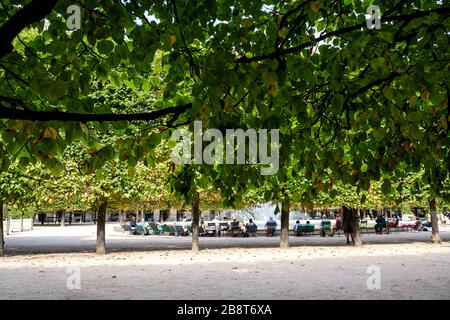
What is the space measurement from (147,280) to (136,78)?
26.1 ft

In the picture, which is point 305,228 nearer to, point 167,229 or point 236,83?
point 167,229

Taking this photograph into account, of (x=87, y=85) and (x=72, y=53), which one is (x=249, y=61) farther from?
(x=72, y=53)

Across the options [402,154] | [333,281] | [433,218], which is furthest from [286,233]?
[402,154]

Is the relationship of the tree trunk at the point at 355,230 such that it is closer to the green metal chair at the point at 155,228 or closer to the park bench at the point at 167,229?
the park bench at the point at 167,229

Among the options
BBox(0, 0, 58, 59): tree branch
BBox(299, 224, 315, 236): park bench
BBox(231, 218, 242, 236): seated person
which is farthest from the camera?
BBox(231, 218, 242, 236): seated person

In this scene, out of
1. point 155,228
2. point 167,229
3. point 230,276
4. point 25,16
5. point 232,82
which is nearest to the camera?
point 25,16

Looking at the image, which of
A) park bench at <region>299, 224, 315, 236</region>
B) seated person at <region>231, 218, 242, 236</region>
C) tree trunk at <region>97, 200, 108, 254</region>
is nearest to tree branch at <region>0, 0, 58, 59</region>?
tree trunk at <region>97, 200, 108, 254</region>

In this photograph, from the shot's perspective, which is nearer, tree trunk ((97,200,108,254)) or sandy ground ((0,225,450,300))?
sandy ground ((0,225,450,300))

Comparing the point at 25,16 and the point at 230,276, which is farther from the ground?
the point at 25,16

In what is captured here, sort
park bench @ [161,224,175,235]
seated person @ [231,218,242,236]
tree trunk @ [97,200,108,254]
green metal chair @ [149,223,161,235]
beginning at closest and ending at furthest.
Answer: tree trunk @ [97,200,108,254]
seated person @ [231,218,242,236]
park bench @ [161,224,175,235]
green metal chair @ [149,223,161,235]

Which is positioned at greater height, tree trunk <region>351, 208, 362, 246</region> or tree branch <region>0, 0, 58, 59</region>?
tree branch <region>0, 0, 58, 59</region>

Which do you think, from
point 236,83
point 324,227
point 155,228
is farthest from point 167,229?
point 236,83

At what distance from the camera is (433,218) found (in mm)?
28609

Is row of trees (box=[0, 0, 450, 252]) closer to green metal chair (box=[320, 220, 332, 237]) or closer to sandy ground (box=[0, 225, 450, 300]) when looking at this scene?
sandy ground (box=[0, 225, 450, 300])
